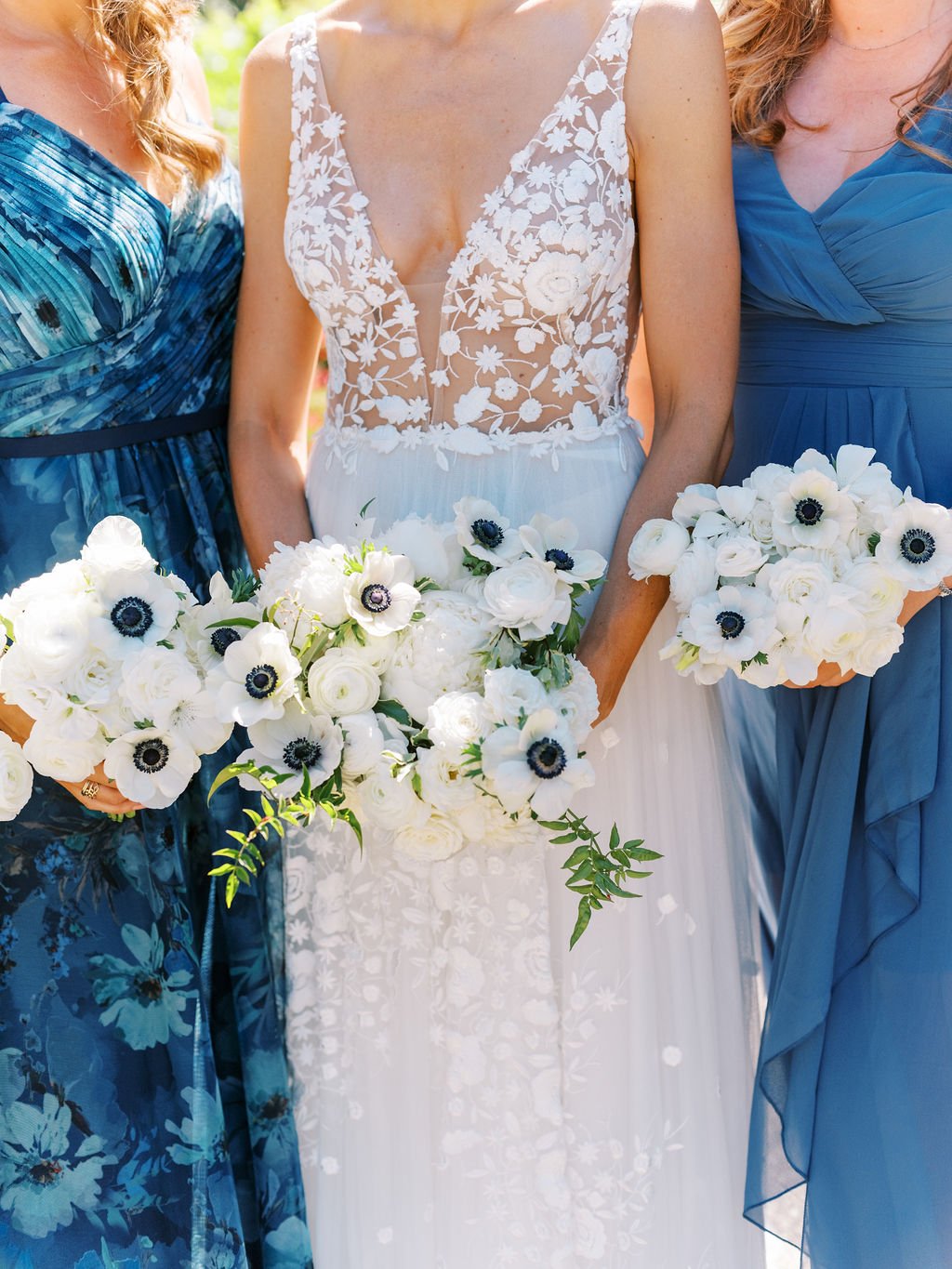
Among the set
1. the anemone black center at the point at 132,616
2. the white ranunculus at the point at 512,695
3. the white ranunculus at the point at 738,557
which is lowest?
the white ranunculus at the point at 512,695

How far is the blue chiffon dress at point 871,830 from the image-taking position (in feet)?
8.78

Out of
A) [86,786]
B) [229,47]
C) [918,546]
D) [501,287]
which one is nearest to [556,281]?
[501,287]

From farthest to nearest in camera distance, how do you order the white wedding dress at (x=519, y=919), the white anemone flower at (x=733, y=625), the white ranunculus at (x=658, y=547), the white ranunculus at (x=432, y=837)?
the white wedding dress at (x=519, y=919) → the white ranunculus at (x=658, y=547) → the white anemone flower at (x=733, y=625) → the white ranunculus at (x=432, y=837)

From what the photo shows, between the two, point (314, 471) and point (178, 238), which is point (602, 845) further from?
point (178, 238)

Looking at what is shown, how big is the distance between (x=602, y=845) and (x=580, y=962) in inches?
9.1

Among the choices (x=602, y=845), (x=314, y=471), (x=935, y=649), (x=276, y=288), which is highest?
(x=276, y=288)

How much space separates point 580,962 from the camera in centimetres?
276

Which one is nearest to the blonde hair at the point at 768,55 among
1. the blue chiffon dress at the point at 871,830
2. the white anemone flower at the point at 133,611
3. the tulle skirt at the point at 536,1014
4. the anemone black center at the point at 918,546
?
the blue chiffon dress at the point at 871,830

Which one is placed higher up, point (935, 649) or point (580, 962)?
point (935, 649)

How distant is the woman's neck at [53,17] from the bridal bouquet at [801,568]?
1.65m

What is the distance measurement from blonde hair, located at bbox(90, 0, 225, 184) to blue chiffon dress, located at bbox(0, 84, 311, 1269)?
11cm

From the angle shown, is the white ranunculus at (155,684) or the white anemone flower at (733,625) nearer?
the white ranunculus at (155,684)

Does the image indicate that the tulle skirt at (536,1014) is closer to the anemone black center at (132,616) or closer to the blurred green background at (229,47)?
the anemone black center at (132,616)

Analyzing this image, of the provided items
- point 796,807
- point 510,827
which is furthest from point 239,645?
point 796,807
